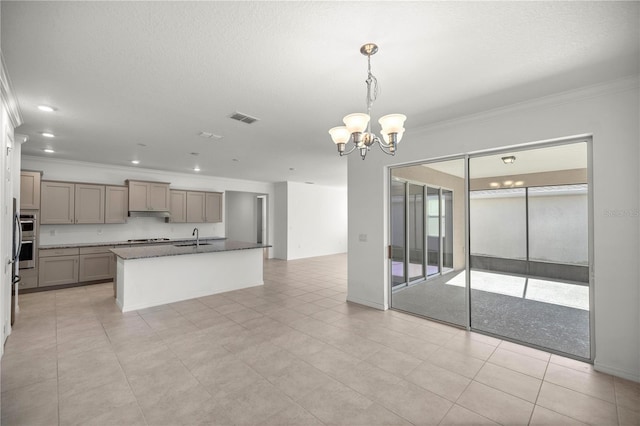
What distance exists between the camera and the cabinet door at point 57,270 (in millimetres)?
5316

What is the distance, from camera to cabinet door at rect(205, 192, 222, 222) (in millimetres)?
7887

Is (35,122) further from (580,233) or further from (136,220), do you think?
(580,233)

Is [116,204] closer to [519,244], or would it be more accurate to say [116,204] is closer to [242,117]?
[242,117]

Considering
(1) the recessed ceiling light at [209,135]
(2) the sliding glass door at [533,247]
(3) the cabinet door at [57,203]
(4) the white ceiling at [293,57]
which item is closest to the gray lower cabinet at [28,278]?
(3) the cabinet door at [57,203]

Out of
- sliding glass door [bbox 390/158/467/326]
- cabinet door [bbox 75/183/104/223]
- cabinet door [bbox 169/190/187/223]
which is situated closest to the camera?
sliding glass door [bbox 390/158/467/326]

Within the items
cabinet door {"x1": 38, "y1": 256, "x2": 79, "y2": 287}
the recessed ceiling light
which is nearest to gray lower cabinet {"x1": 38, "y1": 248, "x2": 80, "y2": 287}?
cabinet door {"x1": 38, "y1": 256, "x2": 79, "y2": 287}

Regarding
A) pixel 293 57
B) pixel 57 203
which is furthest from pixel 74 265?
pixel 293 57

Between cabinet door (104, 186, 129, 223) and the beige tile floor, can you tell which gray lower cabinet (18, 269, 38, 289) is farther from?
cabinet door (104, 186, 129, 223)

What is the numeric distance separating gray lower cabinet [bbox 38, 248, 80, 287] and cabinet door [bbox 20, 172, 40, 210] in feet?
2.89

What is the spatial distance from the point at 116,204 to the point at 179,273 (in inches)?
112

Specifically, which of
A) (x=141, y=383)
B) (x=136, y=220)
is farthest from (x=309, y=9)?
(x=136, y=220)

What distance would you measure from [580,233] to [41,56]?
5073 millimetres

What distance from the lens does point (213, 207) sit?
26.2 ft

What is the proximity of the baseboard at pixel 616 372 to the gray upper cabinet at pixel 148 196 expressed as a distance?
7.81m
